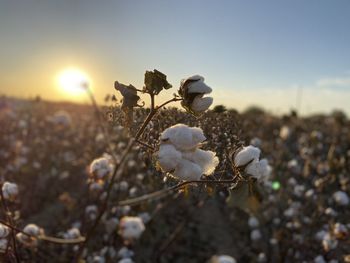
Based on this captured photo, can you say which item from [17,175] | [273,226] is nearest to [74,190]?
[17,175]

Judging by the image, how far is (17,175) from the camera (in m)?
5.97

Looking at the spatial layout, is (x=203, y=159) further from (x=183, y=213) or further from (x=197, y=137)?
(x=183, y=213)

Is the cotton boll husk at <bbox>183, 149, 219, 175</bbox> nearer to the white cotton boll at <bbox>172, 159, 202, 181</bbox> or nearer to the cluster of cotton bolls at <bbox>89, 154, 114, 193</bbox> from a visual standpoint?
the white cotton boll at <bbox>172, 159, 202, 181</bbox>

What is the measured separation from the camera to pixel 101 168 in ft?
8.18

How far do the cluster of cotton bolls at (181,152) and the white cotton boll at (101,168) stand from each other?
134 cm

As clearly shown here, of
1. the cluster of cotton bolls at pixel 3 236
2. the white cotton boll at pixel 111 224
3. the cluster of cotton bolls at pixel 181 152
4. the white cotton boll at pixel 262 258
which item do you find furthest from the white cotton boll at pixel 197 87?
the white cotton boll at pixel 262 258

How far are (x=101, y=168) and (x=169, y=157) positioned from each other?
1.43 meters

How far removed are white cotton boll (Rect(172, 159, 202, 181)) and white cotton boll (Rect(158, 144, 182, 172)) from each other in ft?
0.05

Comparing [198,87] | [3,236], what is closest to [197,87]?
[198,87]

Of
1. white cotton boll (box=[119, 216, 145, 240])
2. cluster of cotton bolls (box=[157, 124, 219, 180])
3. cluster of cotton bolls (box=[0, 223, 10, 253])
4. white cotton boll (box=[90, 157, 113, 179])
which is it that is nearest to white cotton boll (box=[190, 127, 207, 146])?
cluster of cotton bolls (box=[157, 124, 219, 180])

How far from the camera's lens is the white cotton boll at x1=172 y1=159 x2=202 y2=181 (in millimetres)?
1133

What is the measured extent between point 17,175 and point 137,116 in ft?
16.3

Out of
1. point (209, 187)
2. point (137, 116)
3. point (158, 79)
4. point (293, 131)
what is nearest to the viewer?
point (158, 79)

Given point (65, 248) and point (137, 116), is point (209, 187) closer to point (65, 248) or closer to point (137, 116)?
point (137, 116)
